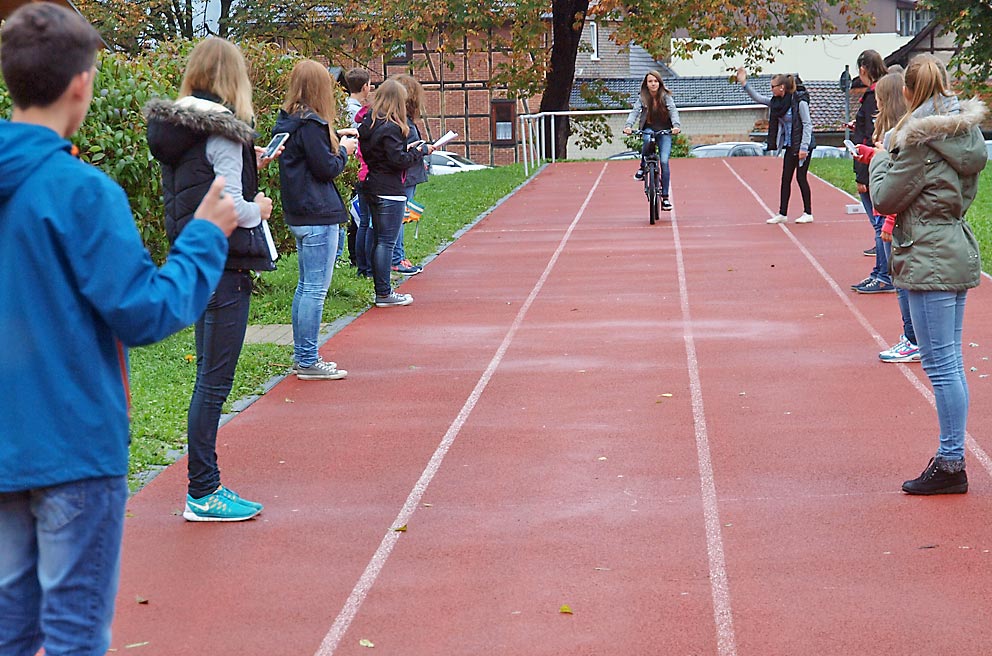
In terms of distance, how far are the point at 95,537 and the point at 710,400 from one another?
543 cm

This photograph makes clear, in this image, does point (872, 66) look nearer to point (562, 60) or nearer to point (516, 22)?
point (562, 60)

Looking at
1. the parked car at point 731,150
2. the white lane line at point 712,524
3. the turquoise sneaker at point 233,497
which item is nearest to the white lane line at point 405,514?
the turquoise sneaker at point 233,497

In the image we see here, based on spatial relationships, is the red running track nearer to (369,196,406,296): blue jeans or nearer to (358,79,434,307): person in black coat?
(369,196,406,296): blue jeans

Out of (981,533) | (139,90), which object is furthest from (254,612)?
(139,90)

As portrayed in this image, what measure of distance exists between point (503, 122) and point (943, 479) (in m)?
53.2

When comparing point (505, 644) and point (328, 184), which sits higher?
point (328, 184)

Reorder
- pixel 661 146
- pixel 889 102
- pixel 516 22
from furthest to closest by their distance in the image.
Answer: pixel 516 22
pixel 661 146
pixel 889 102

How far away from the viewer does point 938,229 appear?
5926mm

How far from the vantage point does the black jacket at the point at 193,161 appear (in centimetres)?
539

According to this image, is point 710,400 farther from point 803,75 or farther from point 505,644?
point 803,75

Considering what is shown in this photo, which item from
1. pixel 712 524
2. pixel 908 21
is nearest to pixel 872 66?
pixel 712 524

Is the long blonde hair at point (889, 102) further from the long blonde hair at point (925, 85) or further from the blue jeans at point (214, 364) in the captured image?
the blue jeans at point (214, 364)

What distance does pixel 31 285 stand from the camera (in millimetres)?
2922

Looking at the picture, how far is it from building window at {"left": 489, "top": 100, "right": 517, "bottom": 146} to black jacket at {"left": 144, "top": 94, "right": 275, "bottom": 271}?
52.3m
